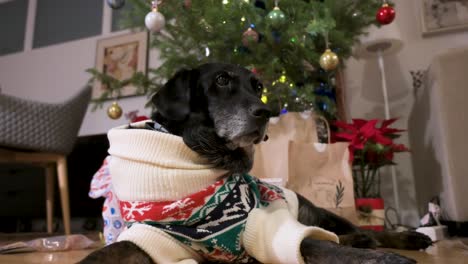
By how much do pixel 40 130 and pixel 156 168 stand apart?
1562 mm

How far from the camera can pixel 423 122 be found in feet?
7.84

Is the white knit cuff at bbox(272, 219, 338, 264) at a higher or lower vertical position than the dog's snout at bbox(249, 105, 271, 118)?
lower

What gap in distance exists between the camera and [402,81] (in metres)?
2.95

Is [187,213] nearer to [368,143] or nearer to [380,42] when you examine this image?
[368,143]

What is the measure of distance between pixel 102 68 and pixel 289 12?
2.64 metres

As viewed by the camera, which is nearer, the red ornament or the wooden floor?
the wooden floor

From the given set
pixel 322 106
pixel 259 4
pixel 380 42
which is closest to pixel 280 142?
pixel 322 106

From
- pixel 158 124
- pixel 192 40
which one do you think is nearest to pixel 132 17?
pixel 192 40

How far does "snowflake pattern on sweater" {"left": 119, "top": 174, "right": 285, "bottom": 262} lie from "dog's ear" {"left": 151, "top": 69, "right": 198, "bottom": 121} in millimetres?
245

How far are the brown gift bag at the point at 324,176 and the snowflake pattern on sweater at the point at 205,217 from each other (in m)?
0.80

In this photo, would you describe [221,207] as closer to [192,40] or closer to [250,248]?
[250,248]

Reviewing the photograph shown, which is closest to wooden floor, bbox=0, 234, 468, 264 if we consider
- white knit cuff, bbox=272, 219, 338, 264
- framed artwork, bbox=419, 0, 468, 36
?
white knit cuff, bbox=272, 219, 338, 264

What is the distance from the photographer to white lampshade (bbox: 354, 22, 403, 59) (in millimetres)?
2492

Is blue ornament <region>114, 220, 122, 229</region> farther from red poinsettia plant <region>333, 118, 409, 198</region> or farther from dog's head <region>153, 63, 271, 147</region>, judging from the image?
red poinsettia plant <region>333, 118, 409, 198</region>
